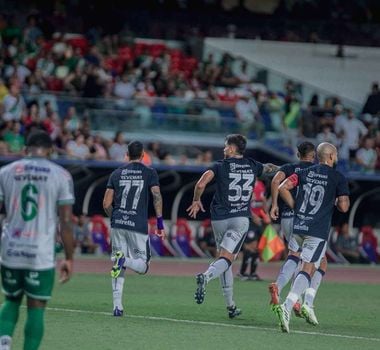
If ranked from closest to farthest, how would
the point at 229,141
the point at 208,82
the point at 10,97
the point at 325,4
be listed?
the point at 229,141
the point at 10,97
the point at 208,82
the point at 325,4

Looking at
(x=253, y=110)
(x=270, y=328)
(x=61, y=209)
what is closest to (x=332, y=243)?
(x=253, y=110)

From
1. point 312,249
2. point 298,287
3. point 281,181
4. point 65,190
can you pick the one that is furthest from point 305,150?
point 65,190

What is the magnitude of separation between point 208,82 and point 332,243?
6097 millimetres

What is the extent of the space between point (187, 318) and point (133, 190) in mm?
1646

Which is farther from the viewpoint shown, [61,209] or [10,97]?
[10,97]

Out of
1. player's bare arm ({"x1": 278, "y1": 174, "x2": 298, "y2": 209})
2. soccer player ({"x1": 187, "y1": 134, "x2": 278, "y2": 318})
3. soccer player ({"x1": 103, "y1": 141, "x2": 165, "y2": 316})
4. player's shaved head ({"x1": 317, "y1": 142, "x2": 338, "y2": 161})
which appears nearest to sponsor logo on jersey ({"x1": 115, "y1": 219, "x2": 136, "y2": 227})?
soccer player ({"x1": 103, "y1": 141, "x2": 165, "y2": 316})

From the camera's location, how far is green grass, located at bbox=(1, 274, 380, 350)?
13.4 meters

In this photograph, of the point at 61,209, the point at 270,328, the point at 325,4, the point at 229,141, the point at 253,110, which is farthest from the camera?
the point at 325,4

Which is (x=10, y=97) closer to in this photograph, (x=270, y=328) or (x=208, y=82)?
(x=208, y=82)

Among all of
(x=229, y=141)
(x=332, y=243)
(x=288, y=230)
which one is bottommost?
(x=332, y=243)

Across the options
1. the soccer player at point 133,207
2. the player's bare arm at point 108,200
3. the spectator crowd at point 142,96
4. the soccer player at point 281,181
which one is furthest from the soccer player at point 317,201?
the spectator crowd at point 142,96

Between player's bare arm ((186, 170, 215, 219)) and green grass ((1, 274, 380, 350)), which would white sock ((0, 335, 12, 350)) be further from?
player's bare arm ((186, 170, 215, 219))

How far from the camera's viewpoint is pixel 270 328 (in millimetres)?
15156

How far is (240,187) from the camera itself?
1650cm
